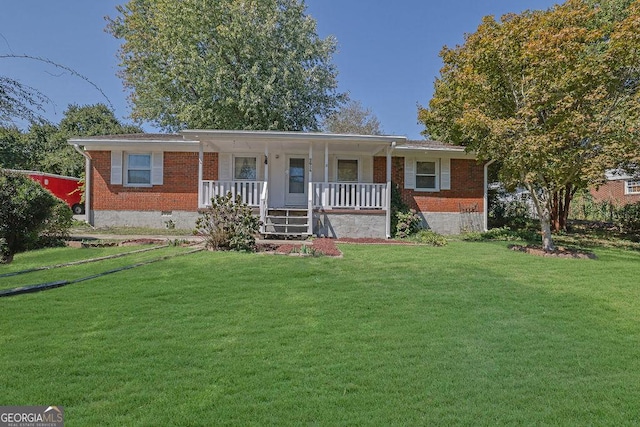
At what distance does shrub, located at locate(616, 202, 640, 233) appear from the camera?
16.4 meters

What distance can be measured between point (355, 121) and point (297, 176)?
2467cm

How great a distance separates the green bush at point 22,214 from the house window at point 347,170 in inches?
351

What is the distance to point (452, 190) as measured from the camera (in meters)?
14.2

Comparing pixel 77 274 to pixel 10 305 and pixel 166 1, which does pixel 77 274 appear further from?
pixel 166 1

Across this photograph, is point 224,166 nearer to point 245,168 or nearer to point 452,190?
point 245,168

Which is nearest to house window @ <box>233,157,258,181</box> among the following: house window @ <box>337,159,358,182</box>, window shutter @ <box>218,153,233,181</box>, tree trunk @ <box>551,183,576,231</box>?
window shutter @ <box>218,153,233,181</box>

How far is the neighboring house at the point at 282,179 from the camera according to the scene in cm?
1223

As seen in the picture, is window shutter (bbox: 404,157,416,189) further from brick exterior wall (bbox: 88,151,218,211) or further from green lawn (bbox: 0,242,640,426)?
green lawn (bbox: 0,242,640,426)

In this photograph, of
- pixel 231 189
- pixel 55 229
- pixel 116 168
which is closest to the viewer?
pixel 55 229

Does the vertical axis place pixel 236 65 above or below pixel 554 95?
above

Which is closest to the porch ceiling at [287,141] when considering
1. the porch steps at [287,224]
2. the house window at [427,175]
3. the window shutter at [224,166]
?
the window shutter at [224,166]

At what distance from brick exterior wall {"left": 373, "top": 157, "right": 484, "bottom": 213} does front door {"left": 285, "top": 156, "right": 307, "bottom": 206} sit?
2.69 metres

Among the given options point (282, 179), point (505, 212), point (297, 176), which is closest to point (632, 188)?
point (505, 212)

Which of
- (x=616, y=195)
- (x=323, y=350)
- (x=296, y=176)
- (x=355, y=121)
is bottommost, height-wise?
(x=323, y=350)
